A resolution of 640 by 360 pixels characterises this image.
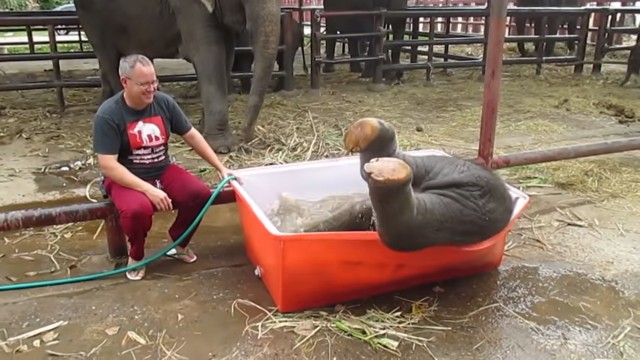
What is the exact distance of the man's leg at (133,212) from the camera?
2816 millimetres

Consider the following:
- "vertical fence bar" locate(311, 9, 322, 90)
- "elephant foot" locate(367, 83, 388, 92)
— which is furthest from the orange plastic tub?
"elephant foot" locate(367, 83, 388, 92)

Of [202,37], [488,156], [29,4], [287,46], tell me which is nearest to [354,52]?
[287,46]

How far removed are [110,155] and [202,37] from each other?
243 cm

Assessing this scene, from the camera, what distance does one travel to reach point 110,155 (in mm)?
2850

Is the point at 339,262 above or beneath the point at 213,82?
beneath

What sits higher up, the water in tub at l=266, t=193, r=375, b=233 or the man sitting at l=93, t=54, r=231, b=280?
the man sitting at l=93, t=54, r=231, b=280

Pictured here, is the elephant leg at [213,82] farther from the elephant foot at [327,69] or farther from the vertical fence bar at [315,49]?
the elephant foot at [327,69]

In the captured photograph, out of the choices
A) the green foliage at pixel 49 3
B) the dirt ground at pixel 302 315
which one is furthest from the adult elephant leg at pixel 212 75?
the green foliage at pixel 49 3

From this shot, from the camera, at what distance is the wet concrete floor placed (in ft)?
7.95

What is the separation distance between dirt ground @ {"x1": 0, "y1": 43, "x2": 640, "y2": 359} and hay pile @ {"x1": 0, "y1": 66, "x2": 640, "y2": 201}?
0.04m

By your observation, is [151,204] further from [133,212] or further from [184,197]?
[184,197]

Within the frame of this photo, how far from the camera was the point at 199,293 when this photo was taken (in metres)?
2.85

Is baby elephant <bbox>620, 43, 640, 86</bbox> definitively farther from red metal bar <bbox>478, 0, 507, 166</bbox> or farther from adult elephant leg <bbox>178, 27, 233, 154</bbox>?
adult elephant leg <bbox>178, 27, 233, 154</bbox>

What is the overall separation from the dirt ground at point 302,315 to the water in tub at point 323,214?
0.33m
